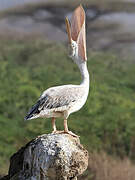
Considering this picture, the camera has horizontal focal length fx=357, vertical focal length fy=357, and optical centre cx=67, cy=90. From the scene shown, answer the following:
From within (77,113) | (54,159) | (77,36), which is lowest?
(54,159)

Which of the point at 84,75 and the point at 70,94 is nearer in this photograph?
the point at 70,94

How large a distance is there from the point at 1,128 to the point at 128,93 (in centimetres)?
1318

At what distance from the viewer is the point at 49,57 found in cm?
3688

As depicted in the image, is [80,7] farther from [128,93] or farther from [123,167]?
[128,93]

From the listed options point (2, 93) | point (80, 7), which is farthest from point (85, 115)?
point (80, 7)

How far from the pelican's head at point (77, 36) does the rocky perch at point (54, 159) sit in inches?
47.0

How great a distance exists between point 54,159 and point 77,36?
1.90 meters

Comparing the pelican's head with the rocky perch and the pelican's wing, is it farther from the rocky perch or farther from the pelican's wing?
the rocky perch

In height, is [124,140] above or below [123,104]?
below

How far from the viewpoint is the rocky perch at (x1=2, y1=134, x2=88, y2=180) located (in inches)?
175

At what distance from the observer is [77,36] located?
5301 mm

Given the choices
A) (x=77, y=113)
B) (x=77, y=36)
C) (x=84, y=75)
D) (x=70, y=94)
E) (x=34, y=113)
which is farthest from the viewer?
(x=77, y=113)

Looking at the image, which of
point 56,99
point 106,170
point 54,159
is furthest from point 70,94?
point 106,170

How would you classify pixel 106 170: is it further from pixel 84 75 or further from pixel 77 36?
pixel 77 36
